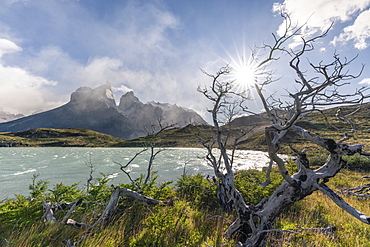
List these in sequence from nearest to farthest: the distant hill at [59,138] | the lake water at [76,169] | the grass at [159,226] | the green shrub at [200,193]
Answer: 1. the grass at [159,226]
2. the green shrub at [200,193]
3. the lake water at [76,169]
4. the distant hill at [59,138]

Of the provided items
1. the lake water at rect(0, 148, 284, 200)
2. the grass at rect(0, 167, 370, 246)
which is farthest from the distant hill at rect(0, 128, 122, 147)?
the grass at rect(0, 167, 370, 246)

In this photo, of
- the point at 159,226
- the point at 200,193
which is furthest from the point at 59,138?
the point at 159,226

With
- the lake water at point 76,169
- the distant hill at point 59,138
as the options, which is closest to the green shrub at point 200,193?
the lake water at point 76,169

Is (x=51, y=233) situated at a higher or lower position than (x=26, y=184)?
higher

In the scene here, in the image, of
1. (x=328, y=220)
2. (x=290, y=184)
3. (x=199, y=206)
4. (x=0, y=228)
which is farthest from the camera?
(x=199, y=206)

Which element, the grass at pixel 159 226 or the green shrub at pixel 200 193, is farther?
the green shrub at pixel 200 193

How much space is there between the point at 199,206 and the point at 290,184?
501 cm

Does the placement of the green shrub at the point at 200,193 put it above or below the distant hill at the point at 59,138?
above

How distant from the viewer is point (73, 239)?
4.78 metres

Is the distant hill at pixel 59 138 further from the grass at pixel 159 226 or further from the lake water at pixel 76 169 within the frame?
the grass at pixel 159 226

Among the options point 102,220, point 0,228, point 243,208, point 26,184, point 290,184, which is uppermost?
point 290,184

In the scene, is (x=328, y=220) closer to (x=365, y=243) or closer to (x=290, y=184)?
(x=365, y=243)

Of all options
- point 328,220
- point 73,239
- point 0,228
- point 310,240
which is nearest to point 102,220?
point 73,239

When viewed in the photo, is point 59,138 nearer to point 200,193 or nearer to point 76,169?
point 76,169
